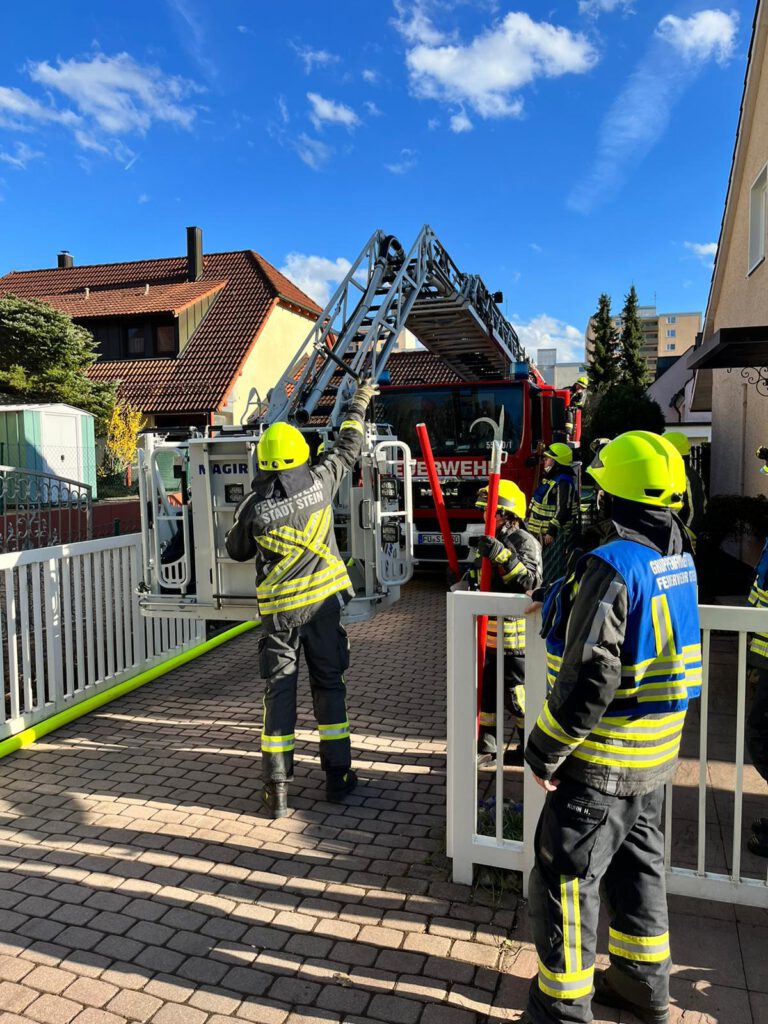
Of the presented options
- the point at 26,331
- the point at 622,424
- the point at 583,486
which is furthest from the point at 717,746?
the point at 622,424

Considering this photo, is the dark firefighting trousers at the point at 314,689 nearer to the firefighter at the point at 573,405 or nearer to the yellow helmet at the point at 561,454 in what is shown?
the yellow helmet at the point at 561,454

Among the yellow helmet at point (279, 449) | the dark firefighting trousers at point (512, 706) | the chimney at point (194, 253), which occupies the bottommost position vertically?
the dark firefighting trousers at point (512, 706)

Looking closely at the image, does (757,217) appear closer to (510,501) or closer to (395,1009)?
(510,501)

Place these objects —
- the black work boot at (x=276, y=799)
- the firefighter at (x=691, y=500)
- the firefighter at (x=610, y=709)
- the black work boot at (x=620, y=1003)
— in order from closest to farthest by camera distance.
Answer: the firefighter at (x=610, y=709) < the black work boot at (x=620, y=1003) < the black work boot at (x=276, y=799) < the firefighter at (x=691, y=500)

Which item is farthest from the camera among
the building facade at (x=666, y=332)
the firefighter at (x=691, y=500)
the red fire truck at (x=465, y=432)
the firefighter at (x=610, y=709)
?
the building facade at (x=666, y=332)

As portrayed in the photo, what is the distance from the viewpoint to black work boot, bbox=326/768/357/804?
153 inches

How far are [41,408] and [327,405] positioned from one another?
8.86m

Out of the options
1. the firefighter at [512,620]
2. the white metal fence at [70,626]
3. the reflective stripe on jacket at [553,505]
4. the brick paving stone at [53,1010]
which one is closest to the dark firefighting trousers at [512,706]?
the firefighter at [512,620]

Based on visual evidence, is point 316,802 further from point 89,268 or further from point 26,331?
point 89,268

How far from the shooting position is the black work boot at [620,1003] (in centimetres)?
233

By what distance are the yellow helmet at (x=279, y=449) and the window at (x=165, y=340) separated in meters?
19.8

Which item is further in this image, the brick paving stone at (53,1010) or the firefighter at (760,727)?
the firefighter at (760,727)

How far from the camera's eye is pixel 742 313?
10586 mm

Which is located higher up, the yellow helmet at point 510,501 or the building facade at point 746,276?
the building facade at point 746,276
